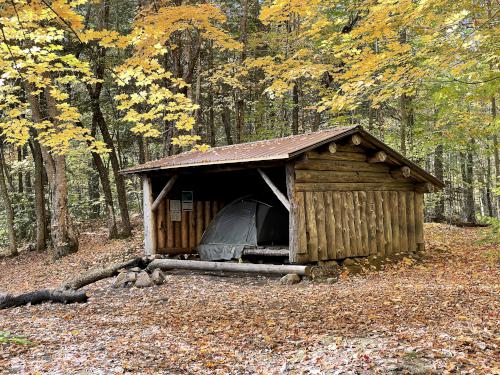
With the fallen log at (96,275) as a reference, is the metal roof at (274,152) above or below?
above

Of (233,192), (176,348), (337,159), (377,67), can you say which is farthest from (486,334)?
(233,192)

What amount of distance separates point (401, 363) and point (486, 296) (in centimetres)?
373

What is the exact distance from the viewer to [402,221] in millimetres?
12875

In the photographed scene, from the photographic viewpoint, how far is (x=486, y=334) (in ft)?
16.8

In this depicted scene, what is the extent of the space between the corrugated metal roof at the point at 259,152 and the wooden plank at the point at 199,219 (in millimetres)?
1737

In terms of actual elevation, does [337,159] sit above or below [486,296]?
above

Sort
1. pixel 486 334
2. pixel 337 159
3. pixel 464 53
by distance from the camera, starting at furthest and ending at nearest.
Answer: pixel 337 159 < pixel 464 53 < pixel 486 334

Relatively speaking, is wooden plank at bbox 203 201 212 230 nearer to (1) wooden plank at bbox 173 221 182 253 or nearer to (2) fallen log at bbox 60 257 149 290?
(1) wooden plank at bbox 173 221 182 253

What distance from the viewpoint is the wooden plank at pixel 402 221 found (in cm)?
1276

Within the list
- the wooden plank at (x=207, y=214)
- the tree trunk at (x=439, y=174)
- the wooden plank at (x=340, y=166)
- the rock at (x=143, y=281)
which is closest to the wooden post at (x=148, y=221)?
the wooden plank at (x=207, y=214)

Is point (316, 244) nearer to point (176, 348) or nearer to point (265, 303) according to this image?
point (265, 303)

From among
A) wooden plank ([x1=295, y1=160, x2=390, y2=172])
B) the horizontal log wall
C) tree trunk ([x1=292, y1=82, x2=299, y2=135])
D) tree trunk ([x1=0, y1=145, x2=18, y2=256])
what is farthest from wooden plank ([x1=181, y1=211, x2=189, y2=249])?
tree trunk ([x1=0, y1=145, x2=18, y2=256])

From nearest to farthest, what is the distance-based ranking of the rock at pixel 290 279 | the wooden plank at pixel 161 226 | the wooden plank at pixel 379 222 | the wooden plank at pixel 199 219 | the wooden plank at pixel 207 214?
the rock at pixel 290 279 < the wooden plank at pixel 379 222 < the wooden plank at pixel 161 226 < the wooden plank at pixel 199 219 < the wooden plank at pixel 207 214

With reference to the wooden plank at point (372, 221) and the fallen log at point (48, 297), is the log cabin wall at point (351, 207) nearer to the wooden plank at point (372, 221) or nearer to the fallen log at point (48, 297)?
the wooden plank at point (372, 221)
